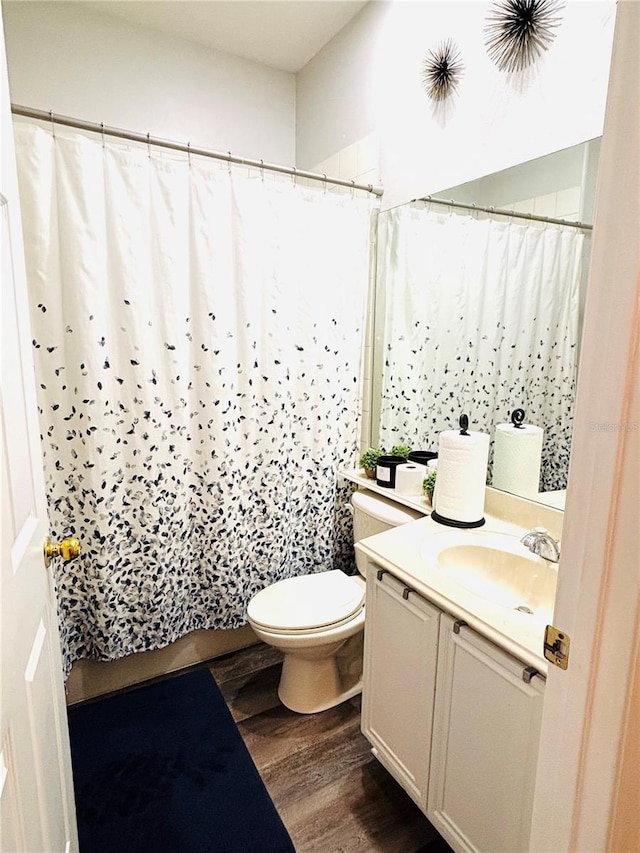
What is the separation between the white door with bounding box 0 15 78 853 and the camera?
0.71 m

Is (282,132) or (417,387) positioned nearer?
(417,387)

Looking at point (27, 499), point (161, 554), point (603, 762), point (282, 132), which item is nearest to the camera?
point (603, 762)

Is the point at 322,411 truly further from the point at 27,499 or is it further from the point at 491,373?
the point at 27,499

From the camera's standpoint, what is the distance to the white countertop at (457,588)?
3.24ft

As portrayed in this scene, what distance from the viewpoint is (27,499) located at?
0.91m

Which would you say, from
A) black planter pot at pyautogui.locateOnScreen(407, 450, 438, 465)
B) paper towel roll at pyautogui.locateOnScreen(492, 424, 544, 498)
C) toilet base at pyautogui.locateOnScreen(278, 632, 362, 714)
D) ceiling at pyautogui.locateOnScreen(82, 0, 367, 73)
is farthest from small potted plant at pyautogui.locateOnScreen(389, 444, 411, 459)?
ceiling at pyautogui.locateOnScreen(82, 0, 367, 73)

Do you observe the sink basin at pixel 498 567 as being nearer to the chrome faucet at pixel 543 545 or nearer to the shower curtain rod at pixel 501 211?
the chrome faucet at pixel 543 545

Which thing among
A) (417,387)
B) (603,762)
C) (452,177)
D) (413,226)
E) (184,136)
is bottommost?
(603,762)

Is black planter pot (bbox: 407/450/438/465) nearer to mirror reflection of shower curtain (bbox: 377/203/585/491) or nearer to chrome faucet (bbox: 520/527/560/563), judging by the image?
mirror reflection of shower curtain (bbox: 377/203/585/491)

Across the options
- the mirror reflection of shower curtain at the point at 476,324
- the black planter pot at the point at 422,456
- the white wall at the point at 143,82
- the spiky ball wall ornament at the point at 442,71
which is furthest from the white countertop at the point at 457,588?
the white wall at the point at 143,82

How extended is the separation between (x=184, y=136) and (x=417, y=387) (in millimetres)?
1538

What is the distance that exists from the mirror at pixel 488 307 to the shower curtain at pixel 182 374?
0.18 metres

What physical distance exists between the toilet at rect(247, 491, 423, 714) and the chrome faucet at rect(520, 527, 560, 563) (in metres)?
0.49

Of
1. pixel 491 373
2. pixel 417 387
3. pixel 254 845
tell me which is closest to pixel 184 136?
pixel 417 387
